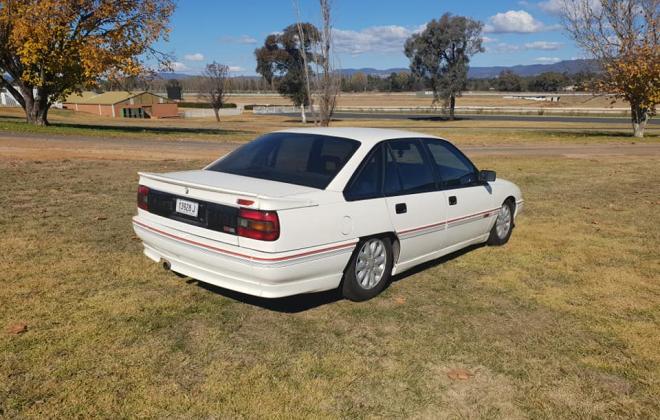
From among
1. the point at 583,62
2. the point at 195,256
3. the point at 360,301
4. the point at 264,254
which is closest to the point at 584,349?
the point at 360,301

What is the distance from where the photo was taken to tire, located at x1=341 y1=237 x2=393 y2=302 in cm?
448

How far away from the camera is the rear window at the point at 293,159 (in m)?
4.53

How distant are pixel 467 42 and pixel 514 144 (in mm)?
42729

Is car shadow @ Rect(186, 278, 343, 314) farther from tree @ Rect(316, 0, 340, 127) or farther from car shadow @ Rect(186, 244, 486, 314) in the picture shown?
tree @ Rect(316, 0, 340, 127)

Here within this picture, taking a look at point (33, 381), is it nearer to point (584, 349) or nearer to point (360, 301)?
point (360, 301)

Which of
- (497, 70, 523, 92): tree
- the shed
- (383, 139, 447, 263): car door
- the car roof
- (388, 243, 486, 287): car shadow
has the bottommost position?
(388, 243, 486, 287): car shadow

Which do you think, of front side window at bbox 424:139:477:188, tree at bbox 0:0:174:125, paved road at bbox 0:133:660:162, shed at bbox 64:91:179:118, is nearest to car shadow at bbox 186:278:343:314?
front side window at bbox 424:139:477:188

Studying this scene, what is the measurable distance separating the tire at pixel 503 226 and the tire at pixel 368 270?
2.22m

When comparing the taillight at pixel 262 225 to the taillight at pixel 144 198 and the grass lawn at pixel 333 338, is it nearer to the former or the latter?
the grass lawn at pixel 333 338

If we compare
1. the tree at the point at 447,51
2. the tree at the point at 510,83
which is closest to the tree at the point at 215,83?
the tree at the point at 447,51

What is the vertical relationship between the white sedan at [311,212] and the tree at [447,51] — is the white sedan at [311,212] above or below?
below

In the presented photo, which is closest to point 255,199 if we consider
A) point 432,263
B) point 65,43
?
point 432,263

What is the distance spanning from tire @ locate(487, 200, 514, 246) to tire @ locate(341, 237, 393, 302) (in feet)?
7.29

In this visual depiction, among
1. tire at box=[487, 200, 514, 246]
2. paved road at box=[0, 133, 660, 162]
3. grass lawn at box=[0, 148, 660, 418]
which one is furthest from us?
paved road at box=[0, 133, 660, 162]
